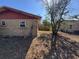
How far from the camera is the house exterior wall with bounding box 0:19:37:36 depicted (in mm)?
20516

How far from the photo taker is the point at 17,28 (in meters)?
20.6

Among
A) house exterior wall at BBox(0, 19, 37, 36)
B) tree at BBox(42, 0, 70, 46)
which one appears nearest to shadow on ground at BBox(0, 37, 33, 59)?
house exterior wall at BBox(0, 19, 37, 36)

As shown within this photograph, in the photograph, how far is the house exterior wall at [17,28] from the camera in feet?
67.3

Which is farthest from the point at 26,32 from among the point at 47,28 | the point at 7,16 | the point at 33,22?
the point at 47,28

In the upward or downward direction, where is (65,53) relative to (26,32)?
downward

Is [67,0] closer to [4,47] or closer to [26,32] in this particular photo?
[26,32]

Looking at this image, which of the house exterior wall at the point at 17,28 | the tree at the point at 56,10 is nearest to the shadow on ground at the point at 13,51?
the house exterior wall at the point at 17,28

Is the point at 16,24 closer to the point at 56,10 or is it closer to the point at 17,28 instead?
the point at 17,28

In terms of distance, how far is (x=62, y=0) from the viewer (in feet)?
84.9

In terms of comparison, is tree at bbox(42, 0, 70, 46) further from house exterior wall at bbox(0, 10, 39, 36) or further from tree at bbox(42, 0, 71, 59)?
house exterior wall at bbox(0, 10, 39, 36)

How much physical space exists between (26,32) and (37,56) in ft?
25.4

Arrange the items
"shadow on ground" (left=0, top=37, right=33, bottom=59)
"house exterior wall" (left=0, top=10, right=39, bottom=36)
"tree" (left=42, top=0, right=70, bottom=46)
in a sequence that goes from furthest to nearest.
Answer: "tree" (left=42, top=0, right=70, bottom=46) < "house exterior wall" (left=0, top=10, right=39, bottom=36) < "shadow on ground" (left=0, top=37, right=33, bottom=59)

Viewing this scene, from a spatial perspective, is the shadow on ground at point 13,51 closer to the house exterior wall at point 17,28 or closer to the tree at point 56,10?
the house exterior wall at point 17,28

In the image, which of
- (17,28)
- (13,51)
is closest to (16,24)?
Answer: (17,28)
